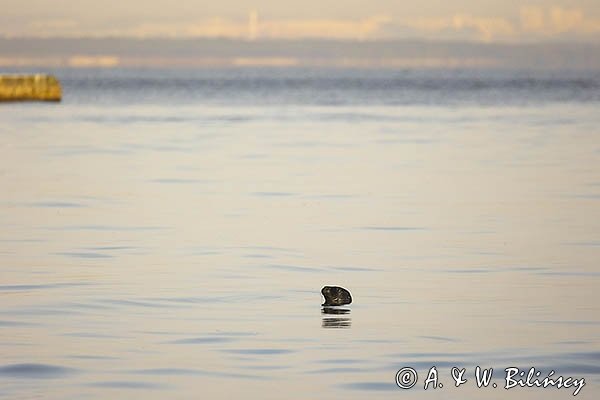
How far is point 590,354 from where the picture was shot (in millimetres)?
14039

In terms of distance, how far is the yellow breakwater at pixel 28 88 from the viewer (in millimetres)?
101438

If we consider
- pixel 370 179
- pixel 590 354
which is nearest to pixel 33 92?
pixel 370 179

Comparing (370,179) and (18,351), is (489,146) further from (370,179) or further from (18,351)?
(18,351)

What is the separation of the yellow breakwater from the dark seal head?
282 feet

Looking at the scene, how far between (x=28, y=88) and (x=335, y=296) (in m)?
87.6

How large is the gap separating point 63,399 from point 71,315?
382 centimetres

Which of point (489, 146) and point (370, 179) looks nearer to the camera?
point (370, 179)

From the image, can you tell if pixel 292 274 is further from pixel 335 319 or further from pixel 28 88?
pixel 28 88

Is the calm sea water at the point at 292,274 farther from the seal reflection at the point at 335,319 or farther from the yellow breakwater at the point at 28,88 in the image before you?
the yellow breakwater at the point at 28,88

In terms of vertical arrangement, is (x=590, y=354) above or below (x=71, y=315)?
below

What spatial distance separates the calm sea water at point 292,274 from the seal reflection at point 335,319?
5 cm

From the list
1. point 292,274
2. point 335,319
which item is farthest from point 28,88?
point 335,319

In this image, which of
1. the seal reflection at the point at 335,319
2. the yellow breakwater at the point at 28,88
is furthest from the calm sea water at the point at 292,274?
the yellow breakwater at the point at 28,88

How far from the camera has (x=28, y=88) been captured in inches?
4026
